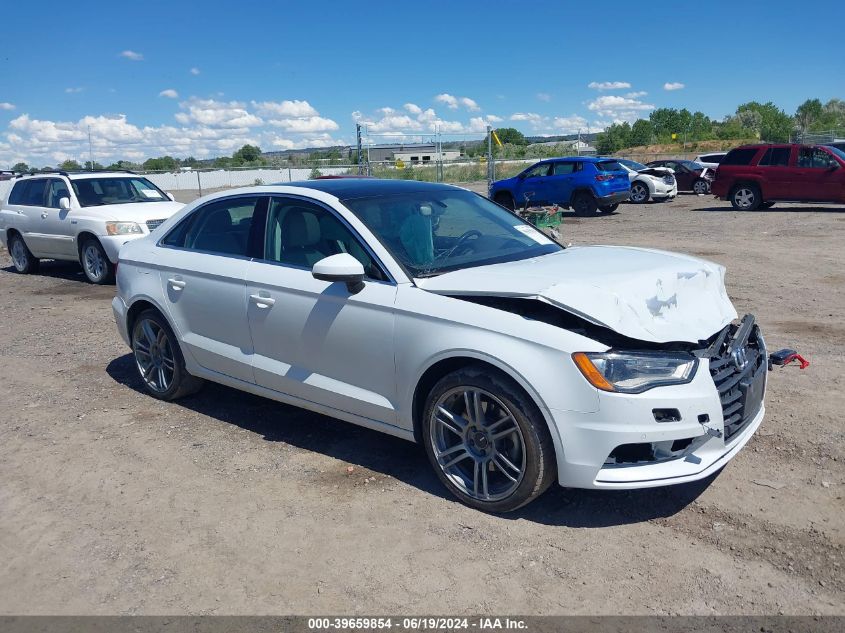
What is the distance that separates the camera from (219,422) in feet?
18.3

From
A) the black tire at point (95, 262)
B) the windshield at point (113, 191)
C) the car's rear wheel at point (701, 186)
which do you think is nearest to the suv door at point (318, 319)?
the black tire at point (95, 262)

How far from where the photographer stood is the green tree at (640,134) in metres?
58.3

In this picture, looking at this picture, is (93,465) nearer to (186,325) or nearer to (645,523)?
(186,325)

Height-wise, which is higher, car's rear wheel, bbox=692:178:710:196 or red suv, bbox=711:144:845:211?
red suv, bbox=711:144:845:211

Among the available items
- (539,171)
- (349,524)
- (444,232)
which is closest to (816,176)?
(539,171)

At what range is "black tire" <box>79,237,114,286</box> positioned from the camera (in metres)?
11.8

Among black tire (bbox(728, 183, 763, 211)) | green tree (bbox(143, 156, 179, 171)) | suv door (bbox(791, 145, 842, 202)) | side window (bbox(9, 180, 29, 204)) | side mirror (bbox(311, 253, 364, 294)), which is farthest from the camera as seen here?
green tree (bbox(143, 156, 179, 171))

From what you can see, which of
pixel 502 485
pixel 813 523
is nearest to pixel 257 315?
pixel 502 485

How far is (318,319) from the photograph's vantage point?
15.0ft

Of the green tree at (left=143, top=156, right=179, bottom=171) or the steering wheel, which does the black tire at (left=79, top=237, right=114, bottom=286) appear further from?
the green tree at (left=143, top=156, right=179, bottom=171)

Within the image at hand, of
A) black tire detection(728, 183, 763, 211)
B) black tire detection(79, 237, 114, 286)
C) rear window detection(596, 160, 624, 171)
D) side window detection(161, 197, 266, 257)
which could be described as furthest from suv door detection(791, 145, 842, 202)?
side window detection(161, 197, 266, 257)

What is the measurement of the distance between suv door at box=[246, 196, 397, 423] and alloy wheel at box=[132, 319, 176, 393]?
1204 millimetres

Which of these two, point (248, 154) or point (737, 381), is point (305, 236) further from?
point (248, 154)

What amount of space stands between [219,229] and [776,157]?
1825cm
